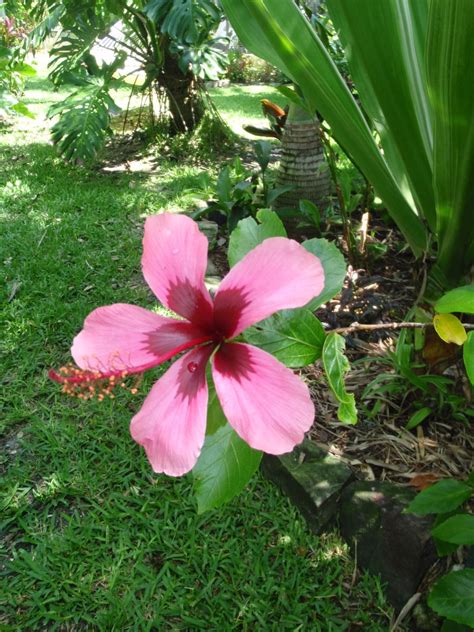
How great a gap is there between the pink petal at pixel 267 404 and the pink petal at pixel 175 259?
0.30 ft

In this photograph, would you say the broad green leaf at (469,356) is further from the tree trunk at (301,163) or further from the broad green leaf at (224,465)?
the tree trunk at (301,163)

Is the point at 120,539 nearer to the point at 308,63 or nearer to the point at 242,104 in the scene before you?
the point at 308,63

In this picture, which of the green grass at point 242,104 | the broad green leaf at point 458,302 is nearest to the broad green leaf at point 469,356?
the broad green leaf at point 458,302

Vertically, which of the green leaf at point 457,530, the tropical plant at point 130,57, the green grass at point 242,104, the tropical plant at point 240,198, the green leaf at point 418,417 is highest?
the tropical plant at point 130,57

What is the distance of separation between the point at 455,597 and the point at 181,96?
17.2ft

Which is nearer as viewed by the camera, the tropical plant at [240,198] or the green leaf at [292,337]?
the green leaf at [292,337]

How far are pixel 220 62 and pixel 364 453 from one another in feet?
12.8

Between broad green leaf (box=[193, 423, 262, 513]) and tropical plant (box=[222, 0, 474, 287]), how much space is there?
33.1 inches

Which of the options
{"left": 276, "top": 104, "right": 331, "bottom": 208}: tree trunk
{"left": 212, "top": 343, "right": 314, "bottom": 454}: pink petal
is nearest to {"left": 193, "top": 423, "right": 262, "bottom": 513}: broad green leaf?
{"left": 212, "top": 343, "right": 314, "bottom": 454}: pink petal

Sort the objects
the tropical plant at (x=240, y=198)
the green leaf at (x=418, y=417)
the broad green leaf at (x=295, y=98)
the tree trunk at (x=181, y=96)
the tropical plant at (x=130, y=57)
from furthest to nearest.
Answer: the tree trunk at (x=181, y=96) < the tropical plant at (x=130, y=57) < the tropical plant at (x=240, y=198) < the green leaf at (x=418, y=417) < the broad green leaf at (x=295, y=98)

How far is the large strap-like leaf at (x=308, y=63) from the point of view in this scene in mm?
1179

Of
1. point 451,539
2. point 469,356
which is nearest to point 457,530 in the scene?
point 451,539

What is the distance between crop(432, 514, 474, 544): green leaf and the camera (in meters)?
1.05

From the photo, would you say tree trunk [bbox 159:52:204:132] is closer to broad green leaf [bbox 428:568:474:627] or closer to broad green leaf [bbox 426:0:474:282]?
broad green leaf [bbox 426:0:474:282]
